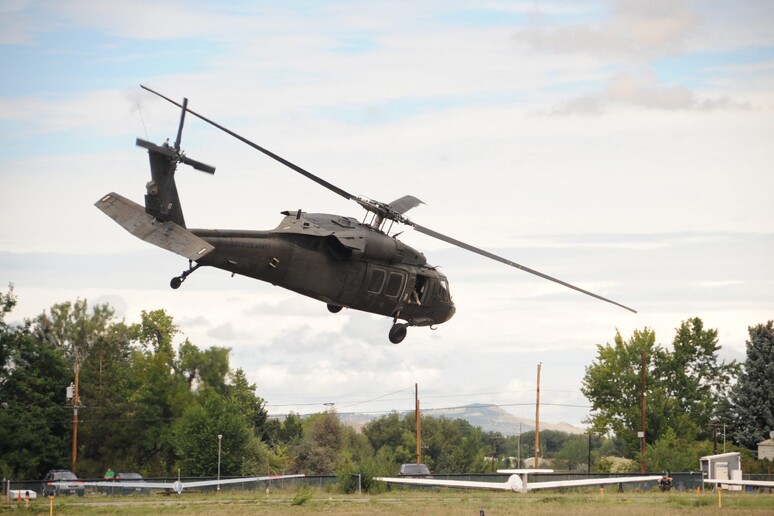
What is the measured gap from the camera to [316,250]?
132 ft

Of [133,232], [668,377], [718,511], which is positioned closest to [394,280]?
[133,232]

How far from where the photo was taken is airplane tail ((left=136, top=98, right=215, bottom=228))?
3778 cm

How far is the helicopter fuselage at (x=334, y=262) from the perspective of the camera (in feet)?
126

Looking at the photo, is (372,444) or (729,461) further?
(372,444)

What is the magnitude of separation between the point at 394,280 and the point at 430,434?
114109mm

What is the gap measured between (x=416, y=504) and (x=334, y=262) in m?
18.0

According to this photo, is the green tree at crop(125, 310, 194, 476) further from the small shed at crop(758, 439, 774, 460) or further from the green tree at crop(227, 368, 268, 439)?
the small shed at crop(758, 439, 774, 460)

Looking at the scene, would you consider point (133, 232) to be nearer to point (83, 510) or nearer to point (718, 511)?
point (83, 510)

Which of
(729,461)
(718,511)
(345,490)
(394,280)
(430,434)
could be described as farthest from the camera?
(430,434)

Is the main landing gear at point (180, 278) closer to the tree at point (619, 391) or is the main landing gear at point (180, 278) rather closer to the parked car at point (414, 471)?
the parked car at point (414, 471)

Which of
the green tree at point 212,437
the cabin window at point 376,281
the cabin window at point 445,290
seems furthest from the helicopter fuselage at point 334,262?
the green tree at point 212,437

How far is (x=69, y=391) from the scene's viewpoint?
81.2 meters

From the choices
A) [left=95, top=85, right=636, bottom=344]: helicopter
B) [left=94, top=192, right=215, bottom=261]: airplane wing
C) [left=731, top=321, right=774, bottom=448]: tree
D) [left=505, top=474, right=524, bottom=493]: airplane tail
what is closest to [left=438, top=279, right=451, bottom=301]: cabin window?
[left=95, top=85, right=636, bottom=344]: helicopter

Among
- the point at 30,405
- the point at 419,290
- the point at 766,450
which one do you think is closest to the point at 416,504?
the point at 419,290
